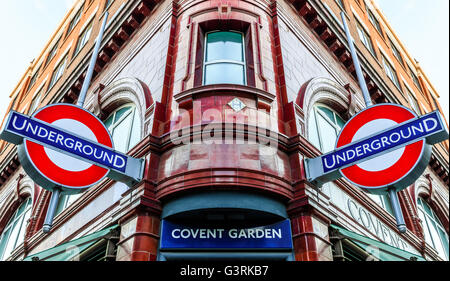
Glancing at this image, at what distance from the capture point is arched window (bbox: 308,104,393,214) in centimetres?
1012

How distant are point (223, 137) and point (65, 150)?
2995 mm

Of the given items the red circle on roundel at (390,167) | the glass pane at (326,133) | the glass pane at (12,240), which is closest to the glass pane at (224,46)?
the glass pane at (326,133)

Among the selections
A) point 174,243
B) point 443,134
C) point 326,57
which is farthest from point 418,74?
point 174,243

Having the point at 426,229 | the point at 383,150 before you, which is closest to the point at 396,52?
the point at 426,229

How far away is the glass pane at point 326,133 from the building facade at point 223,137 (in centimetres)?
6

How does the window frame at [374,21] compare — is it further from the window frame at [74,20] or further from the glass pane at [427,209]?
the window frame at [74,20]

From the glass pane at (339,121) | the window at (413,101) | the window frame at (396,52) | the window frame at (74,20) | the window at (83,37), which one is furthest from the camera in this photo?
the window frame at (396,52)

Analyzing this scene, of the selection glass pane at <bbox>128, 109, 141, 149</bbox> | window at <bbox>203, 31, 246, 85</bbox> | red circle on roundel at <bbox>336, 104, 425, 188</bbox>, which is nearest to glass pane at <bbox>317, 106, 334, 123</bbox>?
→ window at <bbox>203, 31, 246, 85</bbox>

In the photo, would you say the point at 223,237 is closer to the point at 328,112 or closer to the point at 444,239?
the point at 328,112

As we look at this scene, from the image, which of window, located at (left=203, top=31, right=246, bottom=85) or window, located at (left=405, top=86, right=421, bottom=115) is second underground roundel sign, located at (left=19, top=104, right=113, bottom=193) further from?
window, located at (left=405, top=86, right=421, bottom=115)

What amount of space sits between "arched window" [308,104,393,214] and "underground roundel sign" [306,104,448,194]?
192 centimetres

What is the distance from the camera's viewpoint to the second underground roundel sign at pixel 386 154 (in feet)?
21.9

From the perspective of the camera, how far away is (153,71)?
34.5 ft

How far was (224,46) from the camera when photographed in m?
10.2
